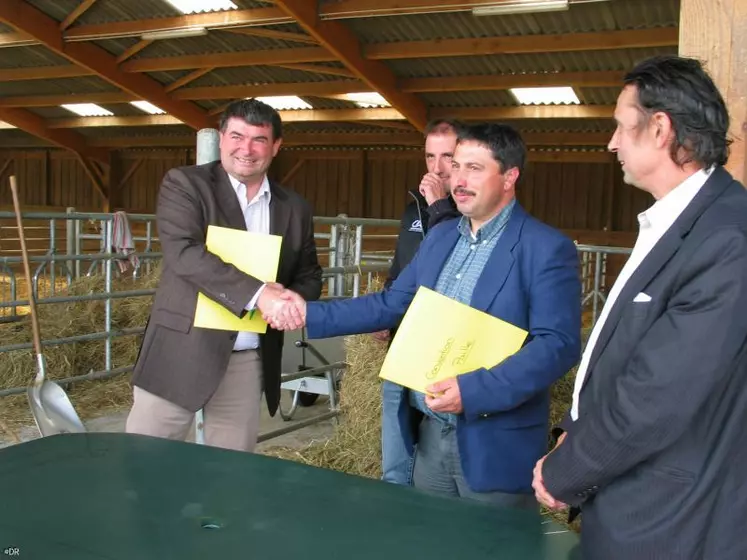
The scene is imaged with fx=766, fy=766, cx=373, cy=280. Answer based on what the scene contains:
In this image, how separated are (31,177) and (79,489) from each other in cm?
1733

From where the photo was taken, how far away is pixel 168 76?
37.5 feet

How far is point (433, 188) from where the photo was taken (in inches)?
91.4

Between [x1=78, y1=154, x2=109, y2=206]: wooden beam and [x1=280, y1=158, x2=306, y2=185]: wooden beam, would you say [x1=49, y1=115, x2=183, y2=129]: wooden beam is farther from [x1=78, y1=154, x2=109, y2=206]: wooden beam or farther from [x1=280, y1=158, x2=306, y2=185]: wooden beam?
[x1=280, y1=158, x2=306, y2=185]: wooden beam

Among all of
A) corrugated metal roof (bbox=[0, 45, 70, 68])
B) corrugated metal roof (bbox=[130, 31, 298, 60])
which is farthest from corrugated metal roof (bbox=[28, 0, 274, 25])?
corrugated metal roof (bbox=[0, 45, 70, 68])

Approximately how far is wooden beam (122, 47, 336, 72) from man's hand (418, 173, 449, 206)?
22.8 ft

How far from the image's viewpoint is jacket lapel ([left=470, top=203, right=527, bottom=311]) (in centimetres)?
175

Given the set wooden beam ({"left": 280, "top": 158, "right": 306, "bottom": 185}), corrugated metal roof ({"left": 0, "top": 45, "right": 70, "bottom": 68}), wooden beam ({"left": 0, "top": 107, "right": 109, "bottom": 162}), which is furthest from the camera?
wooden beam ({"left": 280, "top": 158, "right": 306, "bottom": 185})

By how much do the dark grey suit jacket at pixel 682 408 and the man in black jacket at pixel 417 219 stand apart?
915 mm

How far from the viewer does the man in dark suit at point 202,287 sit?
204 centimetres

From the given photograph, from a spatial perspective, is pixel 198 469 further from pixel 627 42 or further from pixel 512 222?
pixel 627 42

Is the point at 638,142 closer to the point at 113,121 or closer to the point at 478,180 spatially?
the point at 478,180

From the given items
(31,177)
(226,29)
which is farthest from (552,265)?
(31,177)

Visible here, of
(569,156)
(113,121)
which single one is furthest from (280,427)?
(113,121)

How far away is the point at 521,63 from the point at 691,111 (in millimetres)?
8351
